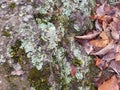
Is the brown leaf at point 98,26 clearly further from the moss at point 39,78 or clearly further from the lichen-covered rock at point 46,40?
the moss at point 39,78

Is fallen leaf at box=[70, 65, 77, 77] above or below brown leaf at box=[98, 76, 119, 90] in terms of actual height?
above

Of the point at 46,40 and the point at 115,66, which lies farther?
the point at 115,66

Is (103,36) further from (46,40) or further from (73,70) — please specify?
(46,40)

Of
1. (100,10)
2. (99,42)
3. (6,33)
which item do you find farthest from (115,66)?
(6,33)

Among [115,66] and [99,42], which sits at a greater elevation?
[99,42]

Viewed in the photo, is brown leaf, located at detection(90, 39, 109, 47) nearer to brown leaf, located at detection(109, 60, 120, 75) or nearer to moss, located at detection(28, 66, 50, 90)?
brown leaf, located at detection(109, 60, 120, 75)

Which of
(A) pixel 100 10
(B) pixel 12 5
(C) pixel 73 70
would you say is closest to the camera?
(B) pixel 12 5

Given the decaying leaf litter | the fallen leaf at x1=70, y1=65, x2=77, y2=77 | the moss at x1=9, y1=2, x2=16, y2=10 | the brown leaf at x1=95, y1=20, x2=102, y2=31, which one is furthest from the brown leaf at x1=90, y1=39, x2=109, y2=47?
the moss at x1=9, y1=2, x2=16, y2=10
